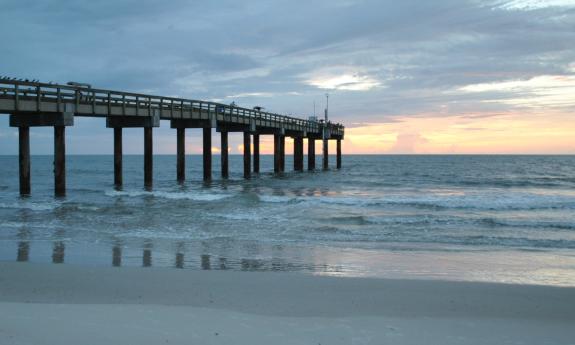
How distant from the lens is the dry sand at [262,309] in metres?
5.11

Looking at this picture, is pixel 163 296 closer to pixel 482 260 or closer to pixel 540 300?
pixel 540 300

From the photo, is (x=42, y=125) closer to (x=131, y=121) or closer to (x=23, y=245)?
(x=131, y=121)

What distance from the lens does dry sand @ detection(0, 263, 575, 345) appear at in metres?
5.11

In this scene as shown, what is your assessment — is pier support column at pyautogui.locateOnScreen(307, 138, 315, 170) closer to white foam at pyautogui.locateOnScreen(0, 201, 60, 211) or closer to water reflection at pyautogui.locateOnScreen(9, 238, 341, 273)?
white foam at pyautogui.locateOnScreen(0, 201, 60, 211)

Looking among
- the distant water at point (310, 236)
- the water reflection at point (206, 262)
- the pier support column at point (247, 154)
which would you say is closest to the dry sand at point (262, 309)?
the water reflection at point (206, 262)

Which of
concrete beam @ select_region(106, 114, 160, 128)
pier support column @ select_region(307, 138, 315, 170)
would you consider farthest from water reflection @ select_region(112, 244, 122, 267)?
pier support column @ select_region(307, 138, 315, 170)

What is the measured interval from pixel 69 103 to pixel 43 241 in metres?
10.2

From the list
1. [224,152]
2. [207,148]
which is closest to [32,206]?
[207,148]

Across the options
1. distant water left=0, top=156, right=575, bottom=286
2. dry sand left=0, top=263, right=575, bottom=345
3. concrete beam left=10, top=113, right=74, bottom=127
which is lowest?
distant water left=0, top=156, right=575, bottom=286

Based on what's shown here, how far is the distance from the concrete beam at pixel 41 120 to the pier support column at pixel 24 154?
1.36 ft

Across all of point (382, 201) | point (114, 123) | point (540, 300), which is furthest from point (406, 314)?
point (114, 123)

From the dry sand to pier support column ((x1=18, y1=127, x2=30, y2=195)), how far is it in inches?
551

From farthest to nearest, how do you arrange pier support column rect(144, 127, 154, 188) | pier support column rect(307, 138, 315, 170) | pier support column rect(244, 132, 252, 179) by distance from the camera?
pier support column rect(307, 138, 315, 170), pier support column rect(244, 132, 252, 179), pier support column rect(144, 127, 154, 188)

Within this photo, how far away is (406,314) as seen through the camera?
242 inches
